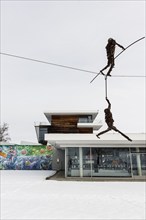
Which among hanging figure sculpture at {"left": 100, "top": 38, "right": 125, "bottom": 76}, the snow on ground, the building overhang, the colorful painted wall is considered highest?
hanging figure sculpture at {"left": 100, "top": 38, "right": 125, "bottom": 76}

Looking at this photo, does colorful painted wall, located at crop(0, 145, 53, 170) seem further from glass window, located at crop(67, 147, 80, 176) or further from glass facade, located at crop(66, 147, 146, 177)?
glass facade, located at crop(66, 147, 146, 177)

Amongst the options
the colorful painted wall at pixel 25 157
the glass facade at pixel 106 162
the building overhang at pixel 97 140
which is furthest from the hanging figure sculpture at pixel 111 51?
the colorful painted wall at pixel 25 157

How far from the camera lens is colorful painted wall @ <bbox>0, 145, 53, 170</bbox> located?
23.8 meters

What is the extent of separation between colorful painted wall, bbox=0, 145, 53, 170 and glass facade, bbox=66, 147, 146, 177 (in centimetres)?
847

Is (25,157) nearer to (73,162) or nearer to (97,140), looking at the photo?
(73,162)

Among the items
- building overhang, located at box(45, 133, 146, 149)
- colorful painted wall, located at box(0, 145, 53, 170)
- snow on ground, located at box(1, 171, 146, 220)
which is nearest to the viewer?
snow on ground, located at box(1, 171, 146, 220)

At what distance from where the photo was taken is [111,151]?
52.4 feet

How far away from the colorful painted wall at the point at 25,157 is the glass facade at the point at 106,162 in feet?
27.8

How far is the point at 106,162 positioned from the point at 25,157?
38.2ft

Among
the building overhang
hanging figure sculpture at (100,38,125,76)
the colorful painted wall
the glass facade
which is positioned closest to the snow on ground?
hanging figure sculpture at (100,38,125,76)

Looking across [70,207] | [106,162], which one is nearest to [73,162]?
[106,162]

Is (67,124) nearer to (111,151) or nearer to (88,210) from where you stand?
(111,151)

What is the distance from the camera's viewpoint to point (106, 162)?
15719 millimetres

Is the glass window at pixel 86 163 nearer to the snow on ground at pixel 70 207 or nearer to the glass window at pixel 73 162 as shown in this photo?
the glass window at pixel 73 162
